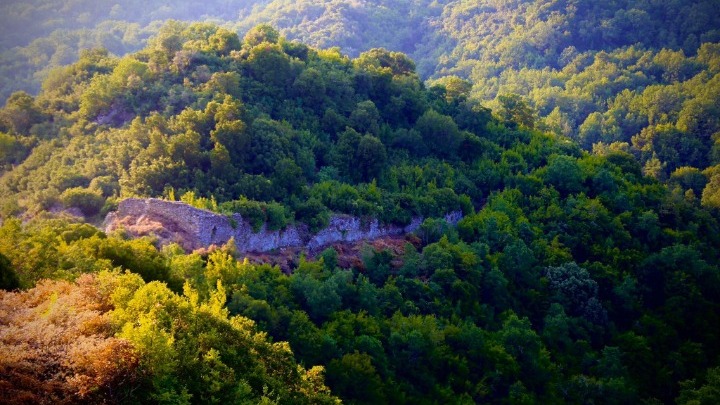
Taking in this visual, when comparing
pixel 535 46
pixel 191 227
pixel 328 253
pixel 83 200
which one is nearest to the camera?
pixel 191 227

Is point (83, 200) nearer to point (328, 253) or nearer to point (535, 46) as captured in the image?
point (328, 253)

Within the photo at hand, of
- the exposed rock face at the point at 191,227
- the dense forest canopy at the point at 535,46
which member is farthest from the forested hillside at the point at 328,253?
the dense forest canopy at the point at 535,46

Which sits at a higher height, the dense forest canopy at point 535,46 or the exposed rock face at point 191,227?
the exposed rock face at point 191,227

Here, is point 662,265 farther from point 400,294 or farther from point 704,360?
point 400,294

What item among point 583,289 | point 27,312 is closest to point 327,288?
point 27,312

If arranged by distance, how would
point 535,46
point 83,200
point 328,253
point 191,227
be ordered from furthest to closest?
point 535,46 → point 83,200 → point 328,253 → point 191,227

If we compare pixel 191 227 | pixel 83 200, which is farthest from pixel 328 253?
pixel 83 200

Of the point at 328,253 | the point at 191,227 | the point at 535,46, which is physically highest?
the point at 191,227

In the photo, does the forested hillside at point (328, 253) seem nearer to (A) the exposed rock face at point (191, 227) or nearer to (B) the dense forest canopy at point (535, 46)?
(A) the exposed rock face at point (191, 227)

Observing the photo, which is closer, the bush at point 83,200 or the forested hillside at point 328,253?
the forested hillside at point 328,253
